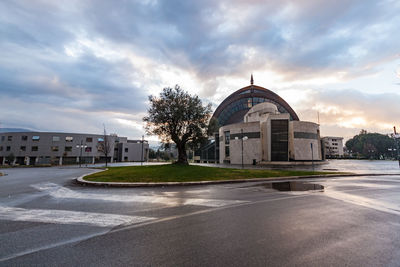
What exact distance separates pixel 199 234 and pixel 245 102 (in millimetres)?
78401

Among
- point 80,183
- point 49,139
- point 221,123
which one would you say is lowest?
point 80,183

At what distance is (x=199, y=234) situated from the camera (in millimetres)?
4023

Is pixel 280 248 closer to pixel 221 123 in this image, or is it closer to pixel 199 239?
pixel 199 239

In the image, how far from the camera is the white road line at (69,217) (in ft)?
15.7

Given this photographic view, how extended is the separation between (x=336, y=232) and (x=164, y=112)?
21972 millimetres

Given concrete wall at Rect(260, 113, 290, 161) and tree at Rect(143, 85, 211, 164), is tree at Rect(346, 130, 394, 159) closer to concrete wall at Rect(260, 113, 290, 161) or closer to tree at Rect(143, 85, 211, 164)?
concrete wall at Rect(260, 113, 290, 161)

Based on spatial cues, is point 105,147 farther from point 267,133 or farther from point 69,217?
point 267,133

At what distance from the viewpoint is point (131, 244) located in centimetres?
352

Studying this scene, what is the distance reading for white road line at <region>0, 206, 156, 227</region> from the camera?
4777 mm

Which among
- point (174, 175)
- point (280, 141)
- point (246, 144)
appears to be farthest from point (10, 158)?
point (280, 141)

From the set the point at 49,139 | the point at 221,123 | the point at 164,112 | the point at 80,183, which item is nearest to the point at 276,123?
the point at 164,112

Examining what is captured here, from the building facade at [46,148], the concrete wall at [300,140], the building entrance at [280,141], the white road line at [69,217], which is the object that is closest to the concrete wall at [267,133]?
the building entrance at [280,141]

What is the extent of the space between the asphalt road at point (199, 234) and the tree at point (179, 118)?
1772 centimetres

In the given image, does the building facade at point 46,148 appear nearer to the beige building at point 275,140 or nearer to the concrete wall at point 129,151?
the concrete wall at point 129,151
